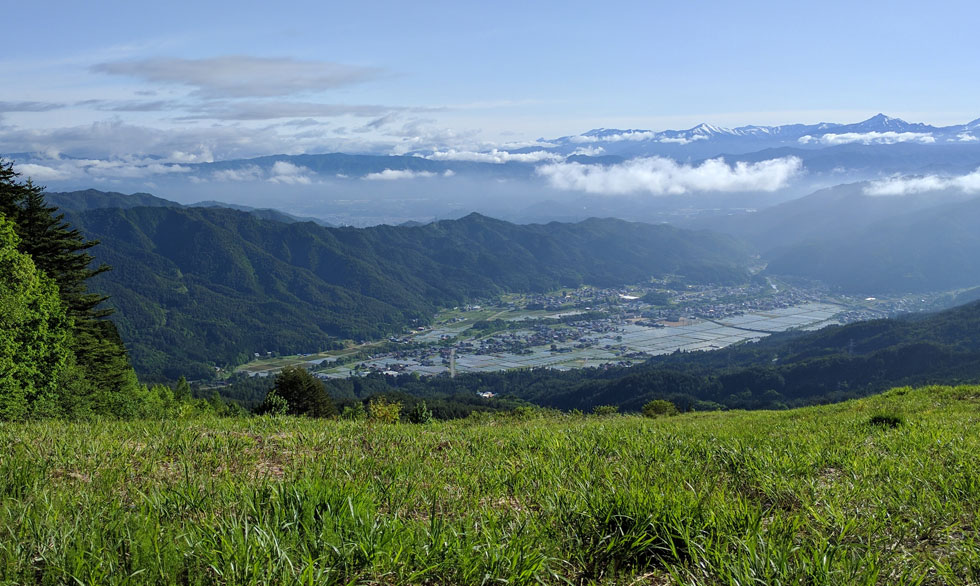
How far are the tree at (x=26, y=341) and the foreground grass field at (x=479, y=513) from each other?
17.4 m

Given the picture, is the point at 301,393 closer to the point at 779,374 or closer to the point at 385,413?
the point at 385,413

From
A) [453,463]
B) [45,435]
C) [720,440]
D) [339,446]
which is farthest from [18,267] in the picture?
[720,440]

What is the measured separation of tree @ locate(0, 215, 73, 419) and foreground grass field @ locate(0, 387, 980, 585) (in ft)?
57.0

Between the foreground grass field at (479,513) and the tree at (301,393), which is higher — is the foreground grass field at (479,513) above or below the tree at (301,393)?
above

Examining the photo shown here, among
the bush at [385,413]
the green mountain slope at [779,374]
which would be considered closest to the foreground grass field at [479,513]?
the bush at [385,413]

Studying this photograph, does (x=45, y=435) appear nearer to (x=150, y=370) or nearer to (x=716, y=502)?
(x=716, y=502)

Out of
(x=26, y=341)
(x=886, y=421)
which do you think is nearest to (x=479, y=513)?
(x=886, y=421)

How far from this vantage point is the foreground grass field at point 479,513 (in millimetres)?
3537

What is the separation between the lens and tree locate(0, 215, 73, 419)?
21.2 meters

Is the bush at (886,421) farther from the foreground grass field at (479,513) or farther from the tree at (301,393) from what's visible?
the tree at (301,393)

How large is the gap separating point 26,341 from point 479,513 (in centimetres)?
2595

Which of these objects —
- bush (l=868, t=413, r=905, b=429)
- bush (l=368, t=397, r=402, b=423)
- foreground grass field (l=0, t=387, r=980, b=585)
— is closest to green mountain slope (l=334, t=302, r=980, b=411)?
bush (l=368, t=397, r=402, b=423)

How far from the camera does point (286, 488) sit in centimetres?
458

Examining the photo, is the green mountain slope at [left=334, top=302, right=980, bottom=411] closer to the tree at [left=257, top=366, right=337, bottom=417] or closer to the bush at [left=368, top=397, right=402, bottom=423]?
the tree at [left=257, top=366, right=337, bottom=417]
